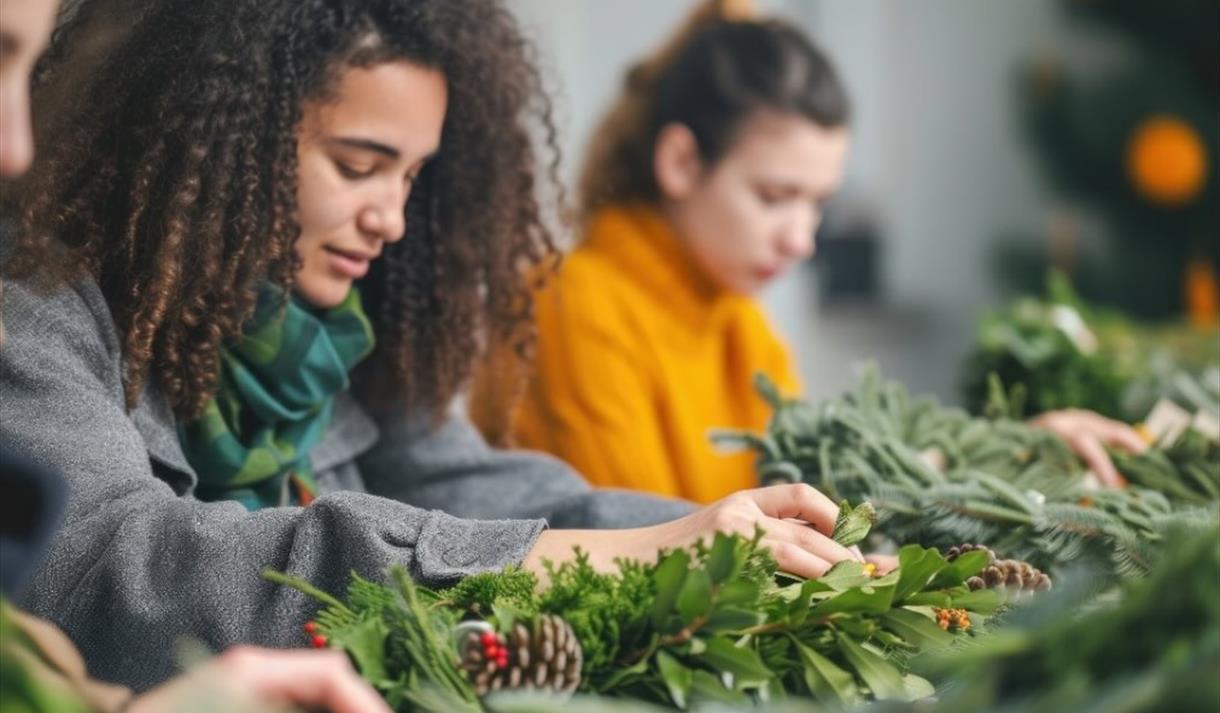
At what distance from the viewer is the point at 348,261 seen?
2.82 ft

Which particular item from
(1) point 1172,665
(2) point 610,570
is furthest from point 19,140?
(1) point 1172,665

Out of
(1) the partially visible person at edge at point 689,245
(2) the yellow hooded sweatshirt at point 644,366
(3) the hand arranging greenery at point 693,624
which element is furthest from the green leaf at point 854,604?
(1) the partially visible person at edge at point 689,245

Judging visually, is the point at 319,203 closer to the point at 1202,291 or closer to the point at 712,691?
the point at 712,691

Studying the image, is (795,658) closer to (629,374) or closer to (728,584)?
(728,584)

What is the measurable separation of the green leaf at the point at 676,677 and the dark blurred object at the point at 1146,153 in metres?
2.03

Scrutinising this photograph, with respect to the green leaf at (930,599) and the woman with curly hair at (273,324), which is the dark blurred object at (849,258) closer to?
the woman with curly hair at (273,324)

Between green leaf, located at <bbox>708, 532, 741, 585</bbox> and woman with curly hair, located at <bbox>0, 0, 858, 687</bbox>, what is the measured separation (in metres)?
0.09

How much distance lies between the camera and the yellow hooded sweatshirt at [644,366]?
135 cm

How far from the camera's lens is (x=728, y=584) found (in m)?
0.58

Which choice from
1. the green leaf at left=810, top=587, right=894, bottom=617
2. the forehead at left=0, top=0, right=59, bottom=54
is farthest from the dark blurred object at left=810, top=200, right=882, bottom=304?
the forehead at left=0, top=0, right=59, bottom=54

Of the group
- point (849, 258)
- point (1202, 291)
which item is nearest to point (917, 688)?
point (1202, 291)

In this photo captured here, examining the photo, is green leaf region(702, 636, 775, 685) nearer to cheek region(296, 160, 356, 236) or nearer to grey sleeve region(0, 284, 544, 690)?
grey sleeve region(0, 284, 544, 690)

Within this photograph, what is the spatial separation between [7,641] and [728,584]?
273 millimetres

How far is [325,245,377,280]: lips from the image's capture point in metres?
0.85
